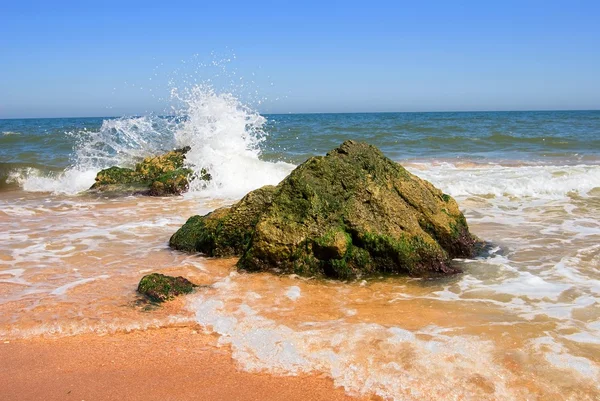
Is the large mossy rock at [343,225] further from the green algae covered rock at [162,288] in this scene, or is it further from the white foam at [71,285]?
the white foam at [71,285]

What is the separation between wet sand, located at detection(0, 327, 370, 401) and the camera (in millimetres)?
2783

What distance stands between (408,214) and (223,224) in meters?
1.84

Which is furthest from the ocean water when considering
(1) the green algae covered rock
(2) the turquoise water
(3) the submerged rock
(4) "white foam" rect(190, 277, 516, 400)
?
(2) the turquoise water

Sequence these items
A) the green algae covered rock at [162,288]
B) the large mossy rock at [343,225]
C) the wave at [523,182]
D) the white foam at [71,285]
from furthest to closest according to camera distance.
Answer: the wave at [523,182], the large mossy rock at [343,225], the white foam at [71,285], the green algae covered rock at [162,288]

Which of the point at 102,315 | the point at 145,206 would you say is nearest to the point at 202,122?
the point at 145,206

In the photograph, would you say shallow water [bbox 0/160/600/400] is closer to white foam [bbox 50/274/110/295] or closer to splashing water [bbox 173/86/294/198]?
white foam [bbox 50/274/110/295]

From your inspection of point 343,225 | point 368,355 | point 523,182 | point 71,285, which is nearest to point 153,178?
point 71,285

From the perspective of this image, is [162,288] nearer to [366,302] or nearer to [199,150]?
[366,302]

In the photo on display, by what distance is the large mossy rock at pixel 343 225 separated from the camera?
4.75 meters

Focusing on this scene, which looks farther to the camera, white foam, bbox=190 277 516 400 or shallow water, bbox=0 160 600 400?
shallow water, bbox=0 160 600 400

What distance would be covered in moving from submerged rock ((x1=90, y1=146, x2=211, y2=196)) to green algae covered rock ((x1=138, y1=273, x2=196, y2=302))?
18.7ft

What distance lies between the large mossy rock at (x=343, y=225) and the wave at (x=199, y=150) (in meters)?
4.38

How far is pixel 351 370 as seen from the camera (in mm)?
2990

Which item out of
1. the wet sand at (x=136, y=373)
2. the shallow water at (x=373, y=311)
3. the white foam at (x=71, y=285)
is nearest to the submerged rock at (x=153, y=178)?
the shallow water at (x=373, y=311)
